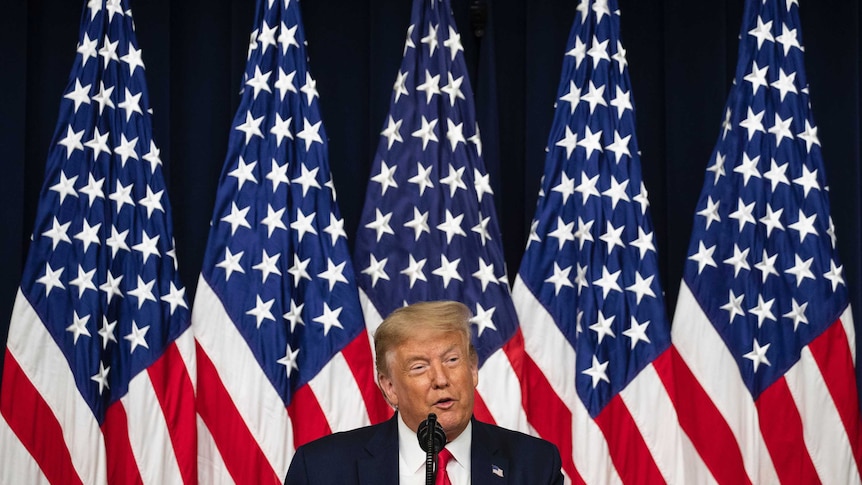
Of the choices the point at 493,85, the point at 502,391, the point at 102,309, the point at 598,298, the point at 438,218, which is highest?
the point at 493,85

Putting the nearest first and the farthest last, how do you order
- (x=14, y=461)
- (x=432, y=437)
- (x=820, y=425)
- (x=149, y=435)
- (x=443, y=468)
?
(x=432, y=437), (x=443, y=468), (x=14, y=461), (x=149, y=435), (x=820, y=425)

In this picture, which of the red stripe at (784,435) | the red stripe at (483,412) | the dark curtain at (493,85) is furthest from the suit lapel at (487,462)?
the dark curtain at (493,85)

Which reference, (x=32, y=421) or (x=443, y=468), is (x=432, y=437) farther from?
(x=32, y=421)

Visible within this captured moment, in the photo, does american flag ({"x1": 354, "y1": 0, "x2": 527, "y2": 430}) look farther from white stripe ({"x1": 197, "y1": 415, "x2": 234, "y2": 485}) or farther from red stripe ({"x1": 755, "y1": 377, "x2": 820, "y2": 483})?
red stripe ({"x1": 755, "y1": 377, "x2": 820, "y2": 483})

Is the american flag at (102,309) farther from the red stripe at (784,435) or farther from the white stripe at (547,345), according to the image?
the red stripe at (784,435)

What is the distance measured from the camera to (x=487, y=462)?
10.6ft

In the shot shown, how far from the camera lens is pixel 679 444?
4.95m

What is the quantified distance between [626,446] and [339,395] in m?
1.27

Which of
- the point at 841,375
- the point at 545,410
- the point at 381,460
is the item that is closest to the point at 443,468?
the point at 381,460

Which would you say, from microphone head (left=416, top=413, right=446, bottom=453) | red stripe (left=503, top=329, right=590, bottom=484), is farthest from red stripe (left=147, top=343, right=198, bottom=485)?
microphone head (left=416, top=413, right=446, bottom=453)

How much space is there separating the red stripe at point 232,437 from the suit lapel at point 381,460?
1.62 meters

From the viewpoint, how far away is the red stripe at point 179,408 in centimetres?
480

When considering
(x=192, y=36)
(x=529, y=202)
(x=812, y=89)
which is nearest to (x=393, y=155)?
(x=529, y=202)

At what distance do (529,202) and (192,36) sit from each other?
1880mm
